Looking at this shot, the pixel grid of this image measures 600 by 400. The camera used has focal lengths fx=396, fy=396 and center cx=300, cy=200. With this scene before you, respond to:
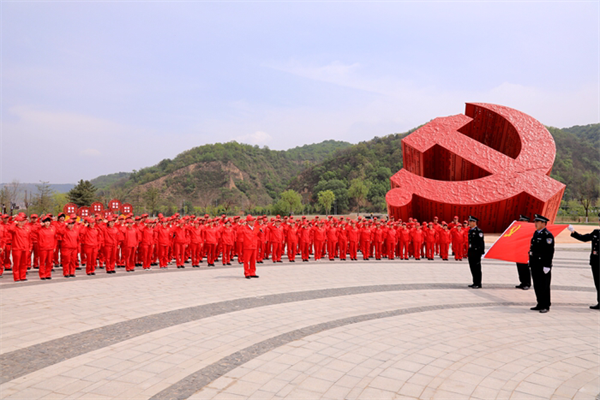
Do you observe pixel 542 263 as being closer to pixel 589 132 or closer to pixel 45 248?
pixel 45 248

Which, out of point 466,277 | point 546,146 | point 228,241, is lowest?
point 466,277

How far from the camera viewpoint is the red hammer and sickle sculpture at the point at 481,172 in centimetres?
1720

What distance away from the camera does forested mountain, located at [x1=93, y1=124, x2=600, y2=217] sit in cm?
6378

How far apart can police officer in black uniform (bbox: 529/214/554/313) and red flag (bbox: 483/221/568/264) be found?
34.8 inches

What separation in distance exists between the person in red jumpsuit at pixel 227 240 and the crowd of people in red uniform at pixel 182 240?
0.09 ft

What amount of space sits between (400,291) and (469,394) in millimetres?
4252

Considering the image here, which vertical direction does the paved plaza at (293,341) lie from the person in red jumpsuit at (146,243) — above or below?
below

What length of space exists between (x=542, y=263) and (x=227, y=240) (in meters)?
7.55

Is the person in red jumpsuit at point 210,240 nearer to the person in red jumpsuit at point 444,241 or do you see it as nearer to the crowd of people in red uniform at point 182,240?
the crowd of people in red uniform at point 182,240

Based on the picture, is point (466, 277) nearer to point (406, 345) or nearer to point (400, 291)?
point (400, 291)

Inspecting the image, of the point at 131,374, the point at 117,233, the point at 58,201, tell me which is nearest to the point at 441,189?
the point at 117,233

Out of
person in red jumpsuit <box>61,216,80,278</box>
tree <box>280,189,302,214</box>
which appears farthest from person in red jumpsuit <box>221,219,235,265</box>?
tree <box>280,189,302,214</box>

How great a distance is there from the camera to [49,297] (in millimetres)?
6570

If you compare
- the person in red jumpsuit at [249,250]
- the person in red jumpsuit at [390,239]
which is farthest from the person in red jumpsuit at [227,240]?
the person in red jumpsuit at [390,239]
